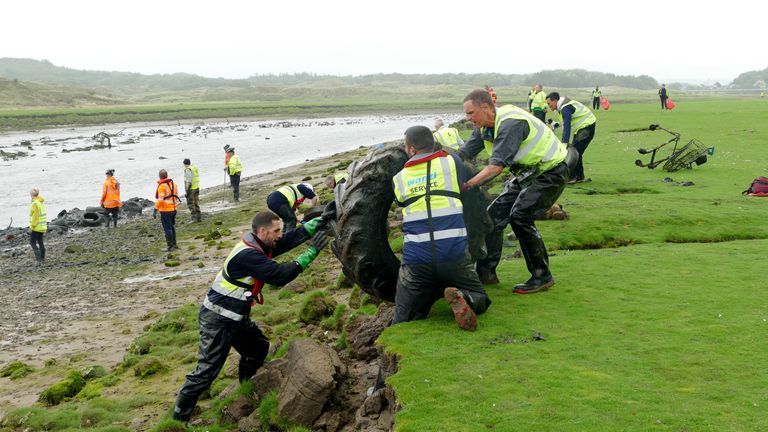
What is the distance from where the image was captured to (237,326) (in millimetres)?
8500

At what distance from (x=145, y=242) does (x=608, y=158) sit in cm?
1946

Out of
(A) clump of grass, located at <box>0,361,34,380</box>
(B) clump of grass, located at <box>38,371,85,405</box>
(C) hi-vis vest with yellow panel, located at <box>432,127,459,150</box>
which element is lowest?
(A) clump of grass, located at <box>0,361,34,380</box>

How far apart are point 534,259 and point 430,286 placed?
225cm

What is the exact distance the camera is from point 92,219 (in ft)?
91.6

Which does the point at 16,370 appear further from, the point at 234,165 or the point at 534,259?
the point at 234,165

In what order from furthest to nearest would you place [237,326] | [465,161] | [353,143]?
[353,143] → [465,161] → [237,326]

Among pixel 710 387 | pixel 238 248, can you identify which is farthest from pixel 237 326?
pixel 710 387

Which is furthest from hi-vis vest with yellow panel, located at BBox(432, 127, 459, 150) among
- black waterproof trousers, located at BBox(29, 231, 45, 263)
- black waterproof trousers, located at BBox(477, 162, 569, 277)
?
black waterproof trousers, located at BBox(29, 231, 45, 263)

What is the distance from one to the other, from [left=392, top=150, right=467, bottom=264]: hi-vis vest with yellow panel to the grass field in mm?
1022

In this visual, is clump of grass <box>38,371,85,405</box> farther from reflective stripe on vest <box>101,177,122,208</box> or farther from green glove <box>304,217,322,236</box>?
reflective stripe on vest <box>101,177,122,208</box>

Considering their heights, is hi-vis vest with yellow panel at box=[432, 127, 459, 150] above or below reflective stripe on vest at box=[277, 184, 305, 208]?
above

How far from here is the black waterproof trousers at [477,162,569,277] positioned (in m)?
9.14

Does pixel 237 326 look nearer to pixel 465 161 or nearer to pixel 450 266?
pixel 450 266

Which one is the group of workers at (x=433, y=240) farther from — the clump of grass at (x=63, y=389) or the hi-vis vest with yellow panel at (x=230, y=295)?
the clump of grass at (x=63, y=389)
